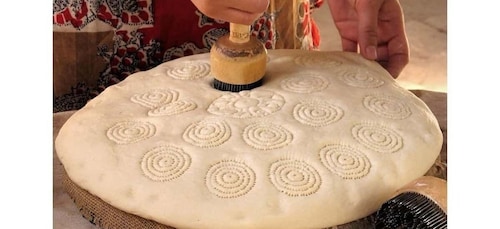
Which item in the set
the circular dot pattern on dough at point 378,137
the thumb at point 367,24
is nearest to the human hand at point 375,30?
the thumb at point 367,24

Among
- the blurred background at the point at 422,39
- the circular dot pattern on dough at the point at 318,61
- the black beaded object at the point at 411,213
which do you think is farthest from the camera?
the blurred background at the point at 422,39

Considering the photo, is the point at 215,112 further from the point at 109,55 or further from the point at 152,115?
the point at 109,55

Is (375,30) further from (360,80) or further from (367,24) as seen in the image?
(360,80)

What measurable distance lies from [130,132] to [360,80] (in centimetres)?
33

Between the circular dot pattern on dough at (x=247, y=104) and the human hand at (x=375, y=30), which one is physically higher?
the human hand at (x=375, y=30)

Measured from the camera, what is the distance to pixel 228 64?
869mm

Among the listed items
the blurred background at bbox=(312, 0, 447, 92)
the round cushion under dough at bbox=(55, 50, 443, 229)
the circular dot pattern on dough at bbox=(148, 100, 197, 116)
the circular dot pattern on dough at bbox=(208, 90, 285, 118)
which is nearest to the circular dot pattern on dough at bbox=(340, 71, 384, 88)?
the round cushion under dough at bbox=(55, 50, 443, 229)

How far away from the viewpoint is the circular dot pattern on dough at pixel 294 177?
0.70 metres

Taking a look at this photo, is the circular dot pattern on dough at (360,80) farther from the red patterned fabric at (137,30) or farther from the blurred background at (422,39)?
the blurred background at (422,39)

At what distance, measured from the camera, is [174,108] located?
0.84 m

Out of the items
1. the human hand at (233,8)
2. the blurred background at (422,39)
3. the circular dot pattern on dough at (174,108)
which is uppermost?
the human hand at (233,8)

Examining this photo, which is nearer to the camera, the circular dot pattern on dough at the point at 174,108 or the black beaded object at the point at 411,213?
the black beaded object at the point at 411,213

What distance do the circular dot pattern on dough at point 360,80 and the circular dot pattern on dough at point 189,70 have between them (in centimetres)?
19

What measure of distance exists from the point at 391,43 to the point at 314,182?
0.46m
